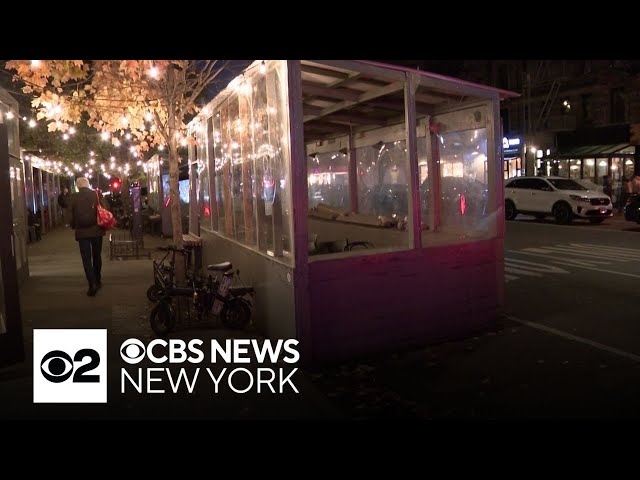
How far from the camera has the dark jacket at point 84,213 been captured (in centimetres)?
1005

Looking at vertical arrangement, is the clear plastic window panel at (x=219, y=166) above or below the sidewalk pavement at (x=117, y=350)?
above

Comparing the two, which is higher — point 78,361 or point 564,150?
point 564,150

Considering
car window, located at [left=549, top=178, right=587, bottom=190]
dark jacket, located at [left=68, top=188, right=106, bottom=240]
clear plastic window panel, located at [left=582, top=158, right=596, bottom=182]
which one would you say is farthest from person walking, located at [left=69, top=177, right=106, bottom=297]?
clear plastic window panel, located at [left=582, top=158, right=596, bottom=182]

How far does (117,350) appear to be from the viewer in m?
7.13

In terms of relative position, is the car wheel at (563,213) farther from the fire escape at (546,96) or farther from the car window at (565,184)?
the fire escape at (546,96)

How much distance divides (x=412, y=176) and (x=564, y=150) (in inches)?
1221

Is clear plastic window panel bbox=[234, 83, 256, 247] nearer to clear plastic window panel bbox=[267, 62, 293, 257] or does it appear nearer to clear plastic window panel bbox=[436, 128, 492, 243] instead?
clear plastic window panel bbox=[267, 62, 293, 257]

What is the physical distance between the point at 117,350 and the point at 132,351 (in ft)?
0.55

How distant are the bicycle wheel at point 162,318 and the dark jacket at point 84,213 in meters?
3.11

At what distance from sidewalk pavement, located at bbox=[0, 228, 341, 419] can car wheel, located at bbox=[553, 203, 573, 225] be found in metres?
15.3

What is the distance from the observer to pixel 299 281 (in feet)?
20.8

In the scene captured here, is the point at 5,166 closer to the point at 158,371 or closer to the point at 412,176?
the point at 158,371

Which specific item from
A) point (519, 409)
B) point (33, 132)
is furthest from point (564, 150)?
point (519, 409)

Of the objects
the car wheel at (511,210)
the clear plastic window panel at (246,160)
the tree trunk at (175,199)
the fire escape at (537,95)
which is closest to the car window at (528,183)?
the car wheel at (511,210)
